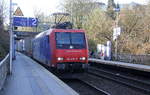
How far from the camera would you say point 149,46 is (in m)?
49.2

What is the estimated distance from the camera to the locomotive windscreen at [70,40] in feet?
77.9

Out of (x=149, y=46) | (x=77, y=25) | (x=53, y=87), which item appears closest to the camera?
(x=53, y=87)

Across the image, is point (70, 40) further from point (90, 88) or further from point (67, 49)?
point (90, 88)

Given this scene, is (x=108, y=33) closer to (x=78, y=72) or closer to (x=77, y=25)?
(x=77, y=25)

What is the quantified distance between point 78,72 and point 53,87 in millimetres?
7919

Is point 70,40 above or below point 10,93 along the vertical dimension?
above

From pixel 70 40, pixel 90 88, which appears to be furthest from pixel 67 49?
pixel 90 88

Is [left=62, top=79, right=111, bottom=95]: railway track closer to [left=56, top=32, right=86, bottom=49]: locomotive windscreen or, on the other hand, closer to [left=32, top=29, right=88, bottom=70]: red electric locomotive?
[left=32, top=29, right=88, bottom=70]: red electric locomotive

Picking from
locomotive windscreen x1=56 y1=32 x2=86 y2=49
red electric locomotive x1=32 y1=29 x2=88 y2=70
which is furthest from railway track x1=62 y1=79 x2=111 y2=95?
locomotive windscreen x1=56 y1=32 x2=86 y2=49

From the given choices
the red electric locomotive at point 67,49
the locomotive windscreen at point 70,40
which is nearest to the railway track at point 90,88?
the red electric locomotive at point 67,49

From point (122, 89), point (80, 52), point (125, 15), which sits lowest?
point (122, 89)

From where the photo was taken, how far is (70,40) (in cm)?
2400

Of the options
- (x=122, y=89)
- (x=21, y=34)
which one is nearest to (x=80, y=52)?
(x=122, y=89)

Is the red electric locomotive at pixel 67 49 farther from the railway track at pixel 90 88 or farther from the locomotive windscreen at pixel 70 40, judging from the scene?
the railway track at pixel 90 88
